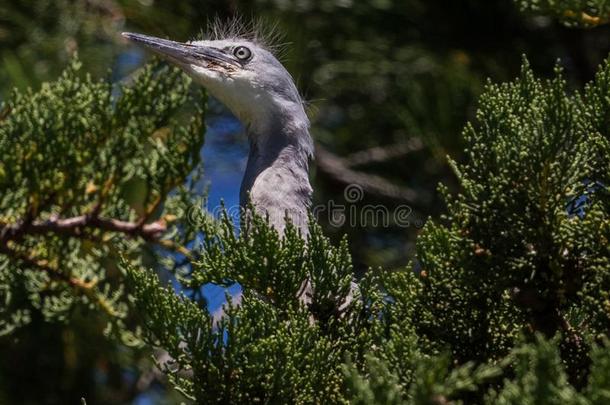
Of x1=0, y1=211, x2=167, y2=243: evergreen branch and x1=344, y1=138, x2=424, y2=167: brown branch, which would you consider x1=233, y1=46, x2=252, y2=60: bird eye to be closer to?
x1=0, y1=211, x2=167, y2=243: evergreen branch

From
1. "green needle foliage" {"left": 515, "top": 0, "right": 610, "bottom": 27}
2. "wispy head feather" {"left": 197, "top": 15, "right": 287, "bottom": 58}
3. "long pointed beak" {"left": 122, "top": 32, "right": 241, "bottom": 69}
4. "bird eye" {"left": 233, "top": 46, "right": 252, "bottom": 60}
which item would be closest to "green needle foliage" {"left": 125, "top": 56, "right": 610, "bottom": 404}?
"green needle foliage" {"left": 515, "top": 0, "right": 610, "bottom": 27}

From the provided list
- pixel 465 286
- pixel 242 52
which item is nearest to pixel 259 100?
pixel 242 52

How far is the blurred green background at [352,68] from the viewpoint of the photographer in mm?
4406

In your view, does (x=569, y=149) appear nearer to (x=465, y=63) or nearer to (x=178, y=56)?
(x=178, y=56)

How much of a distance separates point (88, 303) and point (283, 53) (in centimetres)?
168

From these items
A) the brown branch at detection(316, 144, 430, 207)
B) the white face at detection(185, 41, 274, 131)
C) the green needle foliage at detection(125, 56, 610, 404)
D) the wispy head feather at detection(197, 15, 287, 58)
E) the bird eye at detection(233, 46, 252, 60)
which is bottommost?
the green needle foliage at detection(125, 56, 610, 404)

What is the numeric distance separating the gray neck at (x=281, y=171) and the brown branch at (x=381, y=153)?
102 cm

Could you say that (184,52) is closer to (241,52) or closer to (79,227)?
(241,52)

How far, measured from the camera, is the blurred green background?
441cm

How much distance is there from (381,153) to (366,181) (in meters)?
0.17

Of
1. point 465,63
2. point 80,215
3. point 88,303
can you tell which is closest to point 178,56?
point 80,215

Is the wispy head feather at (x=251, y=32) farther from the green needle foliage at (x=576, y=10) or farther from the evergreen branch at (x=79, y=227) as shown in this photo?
the green needle foliage at (x=576, y=10)

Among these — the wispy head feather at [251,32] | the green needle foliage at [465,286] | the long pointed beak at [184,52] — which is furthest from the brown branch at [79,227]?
the wispy head feather at [251,32]

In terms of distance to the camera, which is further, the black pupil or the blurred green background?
the blurred green background
